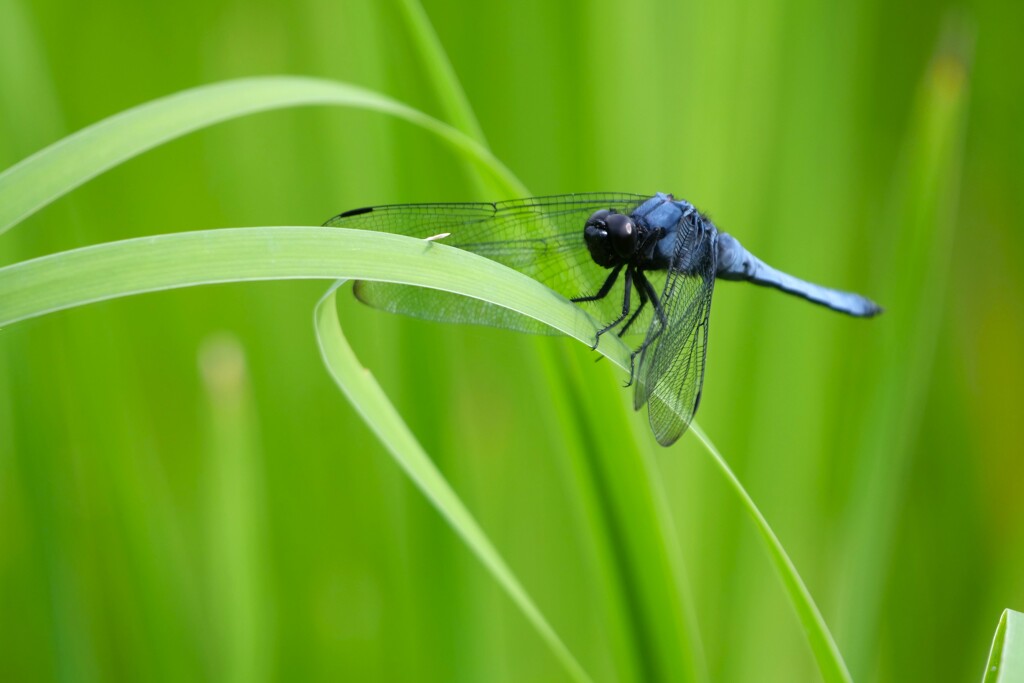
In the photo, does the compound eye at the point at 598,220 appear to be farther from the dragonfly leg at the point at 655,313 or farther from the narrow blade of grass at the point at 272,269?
the narrow blade of grass at the point at 272,269

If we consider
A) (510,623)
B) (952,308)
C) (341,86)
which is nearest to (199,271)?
(341,86)

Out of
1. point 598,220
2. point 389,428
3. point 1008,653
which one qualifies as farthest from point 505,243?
point 1008,653

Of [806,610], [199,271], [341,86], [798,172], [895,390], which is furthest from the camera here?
[798,172]

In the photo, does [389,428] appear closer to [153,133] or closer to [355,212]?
[355,212]

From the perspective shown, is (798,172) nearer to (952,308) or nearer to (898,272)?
(898,272)

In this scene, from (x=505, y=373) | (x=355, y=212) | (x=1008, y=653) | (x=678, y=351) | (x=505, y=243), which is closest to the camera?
(x=1008, y=653)

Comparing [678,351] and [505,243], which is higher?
[505,243]
